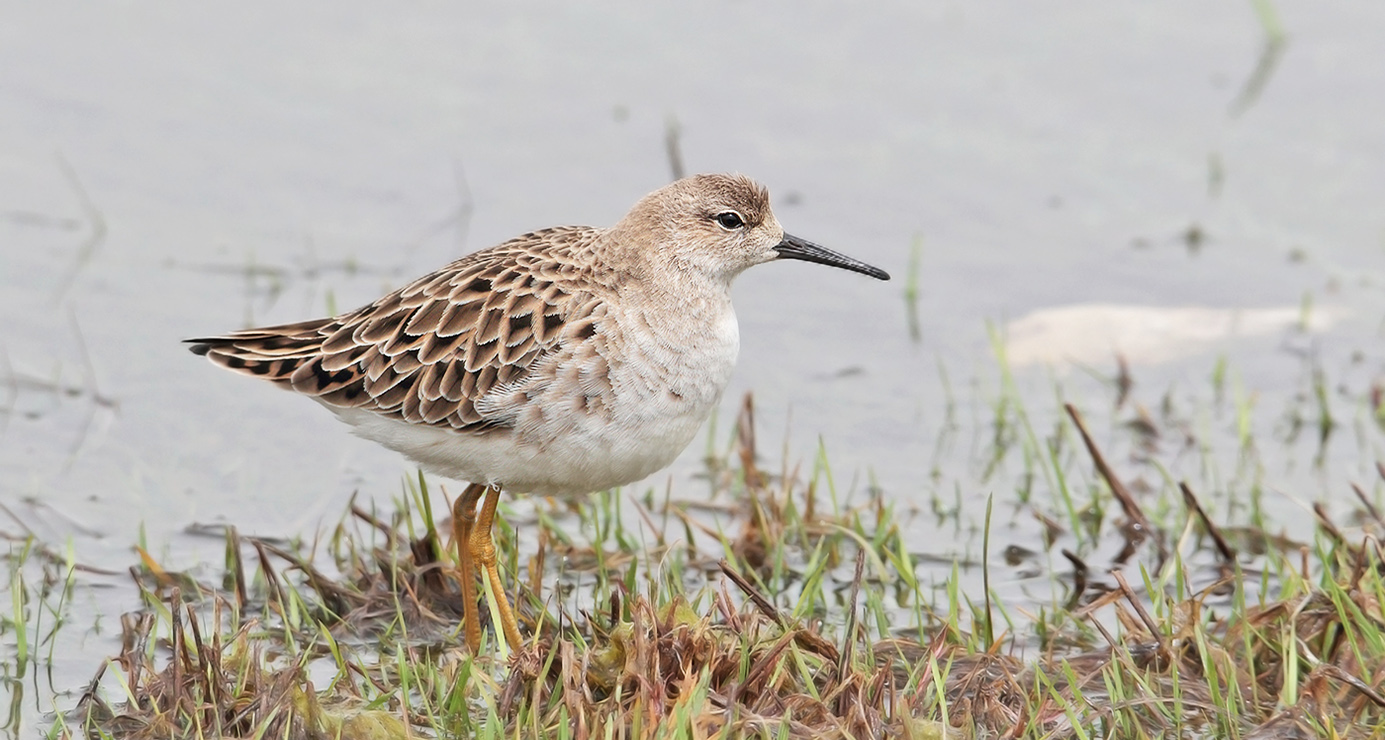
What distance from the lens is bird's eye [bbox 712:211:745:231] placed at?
22.4 feet

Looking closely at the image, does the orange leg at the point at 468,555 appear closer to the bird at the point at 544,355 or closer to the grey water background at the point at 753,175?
the bird at the point at 544,355

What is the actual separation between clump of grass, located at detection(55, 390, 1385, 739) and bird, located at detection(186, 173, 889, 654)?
0.35 m

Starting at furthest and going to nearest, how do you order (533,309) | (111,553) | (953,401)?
(953,401)
(111,553)
(533,309)

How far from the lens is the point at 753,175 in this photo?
439 inches

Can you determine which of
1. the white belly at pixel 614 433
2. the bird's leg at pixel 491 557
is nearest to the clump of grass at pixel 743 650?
the bird's leg at pixel 491 557

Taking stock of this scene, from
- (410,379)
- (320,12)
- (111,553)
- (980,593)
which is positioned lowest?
(980,593)

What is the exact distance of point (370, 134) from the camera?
11359mm

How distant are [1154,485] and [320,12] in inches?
269

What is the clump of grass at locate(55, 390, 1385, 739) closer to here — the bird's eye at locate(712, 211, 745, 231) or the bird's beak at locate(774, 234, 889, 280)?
the bird's beak at locate(774, 234, 889, 280)

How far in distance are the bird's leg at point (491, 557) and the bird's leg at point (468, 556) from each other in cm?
4

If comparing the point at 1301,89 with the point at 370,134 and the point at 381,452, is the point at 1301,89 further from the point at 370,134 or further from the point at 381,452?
the point at 381,452

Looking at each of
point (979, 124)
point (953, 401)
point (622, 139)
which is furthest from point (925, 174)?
point (953, 401)

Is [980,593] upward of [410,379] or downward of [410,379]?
downward

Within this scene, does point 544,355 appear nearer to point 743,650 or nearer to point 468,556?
point 468,556
